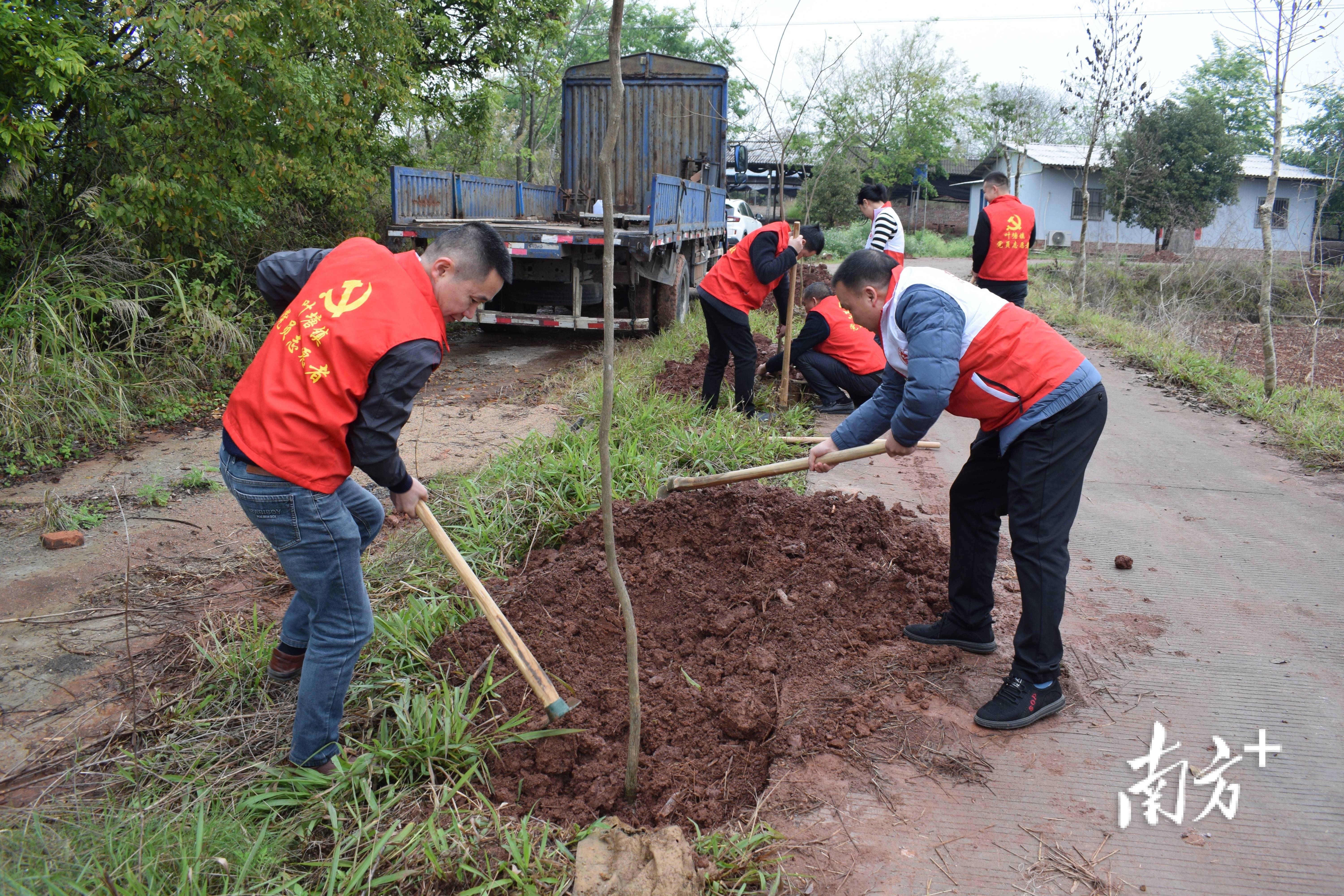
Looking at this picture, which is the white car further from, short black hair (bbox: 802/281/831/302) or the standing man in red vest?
short black hair (bbox: 802/281/831/302)

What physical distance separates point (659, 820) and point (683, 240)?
26.1 ft

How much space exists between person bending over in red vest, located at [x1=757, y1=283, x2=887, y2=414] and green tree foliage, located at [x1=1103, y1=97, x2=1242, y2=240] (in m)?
20.4

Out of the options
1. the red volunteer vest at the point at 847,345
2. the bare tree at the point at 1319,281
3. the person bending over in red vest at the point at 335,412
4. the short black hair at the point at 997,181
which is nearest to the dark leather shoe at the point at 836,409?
the red volunteer vest at the point at 847,345

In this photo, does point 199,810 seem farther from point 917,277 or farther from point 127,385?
point 127,385

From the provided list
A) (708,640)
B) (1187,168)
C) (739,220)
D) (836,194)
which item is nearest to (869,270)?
(708,640)

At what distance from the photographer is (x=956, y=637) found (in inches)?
124

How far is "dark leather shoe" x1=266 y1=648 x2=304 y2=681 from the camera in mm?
2799

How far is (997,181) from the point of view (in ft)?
23.3

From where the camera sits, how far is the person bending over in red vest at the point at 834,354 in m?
6.27

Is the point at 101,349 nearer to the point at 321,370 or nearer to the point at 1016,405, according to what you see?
the point at 321,370

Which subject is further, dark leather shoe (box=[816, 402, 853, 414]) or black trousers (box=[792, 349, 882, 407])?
dark leather shoe (box=[816, 402, 853, 414])

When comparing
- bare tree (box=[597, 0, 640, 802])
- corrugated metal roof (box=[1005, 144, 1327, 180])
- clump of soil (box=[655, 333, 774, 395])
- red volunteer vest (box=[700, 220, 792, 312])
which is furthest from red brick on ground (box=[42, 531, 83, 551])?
corrugated metal roof (box=[1005, 144, 1327, 180])

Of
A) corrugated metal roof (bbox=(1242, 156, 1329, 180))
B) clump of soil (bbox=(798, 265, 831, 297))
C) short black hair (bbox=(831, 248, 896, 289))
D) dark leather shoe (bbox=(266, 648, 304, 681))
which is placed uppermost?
corrugated metal roof (bbox=(1242, 156, 1329, 180))

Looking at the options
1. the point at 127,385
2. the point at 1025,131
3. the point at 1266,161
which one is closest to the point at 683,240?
the point at 127,385
